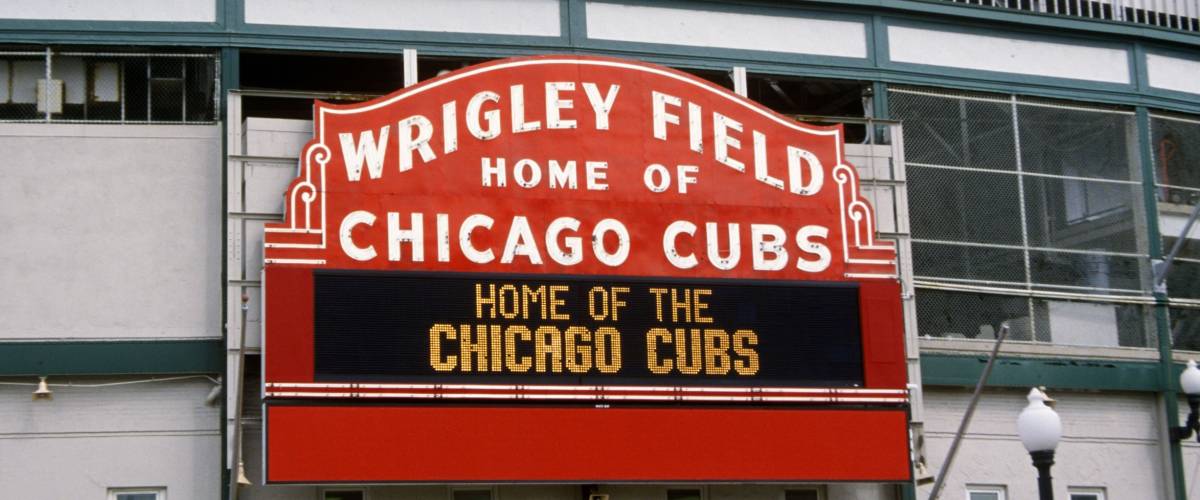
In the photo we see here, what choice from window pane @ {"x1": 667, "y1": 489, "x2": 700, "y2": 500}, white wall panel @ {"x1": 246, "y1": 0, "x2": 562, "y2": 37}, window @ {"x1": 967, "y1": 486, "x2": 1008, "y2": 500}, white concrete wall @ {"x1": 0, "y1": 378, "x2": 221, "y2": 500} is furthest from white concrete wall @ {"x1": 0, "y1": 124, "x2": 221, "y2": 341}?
window @ {"x1": 967, "y1": 486, "x2": 1008, "y2": 500}

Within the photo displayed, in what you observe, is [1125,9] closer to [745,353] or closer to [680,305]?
[745,353]

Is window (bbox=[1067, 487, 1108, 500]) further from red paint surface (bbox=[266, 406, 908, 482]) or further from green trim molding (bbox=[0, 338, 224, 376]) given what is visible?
green trim molding (bbox=[0, 338, 224, 376])

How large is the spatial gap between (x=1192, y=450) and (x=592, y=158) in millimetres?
9191

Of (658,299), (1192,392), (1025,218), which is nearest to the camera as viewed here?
(658,299)

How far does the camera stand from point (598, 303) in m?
Result: 20.4

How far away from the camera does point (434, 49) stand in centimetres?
2225

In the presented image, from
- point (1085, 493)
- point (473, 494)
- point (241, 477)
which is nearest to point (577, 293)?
point (473, 494)

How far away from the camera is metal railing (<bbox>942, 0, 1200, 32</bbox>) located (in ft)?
84.6

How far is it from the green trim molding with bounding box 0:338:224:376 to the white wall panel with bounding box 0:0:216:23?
3.77 meters

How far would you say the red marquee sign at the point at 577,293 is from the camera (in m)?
19.6

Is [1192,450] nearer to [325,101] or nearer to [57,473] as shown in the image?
[325,101]

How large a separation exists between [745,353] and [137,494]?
680 cm

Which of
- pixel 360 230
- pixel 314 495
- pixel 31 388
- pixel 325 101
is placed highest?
pixel 325 101

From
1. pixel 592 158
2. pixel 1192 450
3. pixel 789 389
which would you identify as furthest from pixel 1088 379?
pixel 592 158
